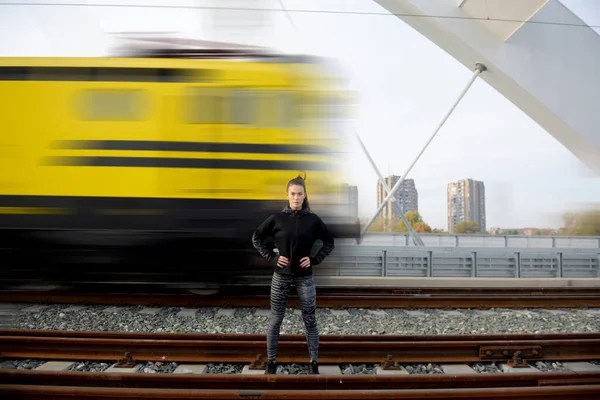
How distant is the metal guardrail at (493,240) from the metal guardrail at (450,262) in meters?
2.41

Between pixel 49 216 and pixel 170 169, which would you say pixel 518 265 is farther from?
pixel 49 216

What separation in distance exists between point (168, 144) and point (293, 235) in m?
2.86

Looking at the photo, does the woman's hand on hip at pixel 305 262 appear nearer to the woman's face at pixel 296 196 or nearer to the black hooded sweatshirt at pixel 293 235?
the black hooded sweatshirt at pixel 293 235

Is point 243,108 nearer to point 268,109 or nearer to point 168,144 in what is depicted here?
point 268,109

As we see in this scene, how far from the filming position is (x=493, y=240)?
11914mm

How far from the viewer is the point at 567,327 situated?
4539mm

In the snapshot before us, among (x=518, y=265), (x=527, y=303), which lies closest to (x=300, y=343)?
(x=527, y=303)

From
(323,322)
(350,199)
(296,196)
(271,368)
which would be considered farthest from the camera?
(350,199)

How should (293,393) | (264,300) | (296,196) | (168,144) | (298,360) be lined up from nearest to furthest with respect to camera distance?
(293,393) < (296,196) < (298,360) < (168,144) < (264,300)

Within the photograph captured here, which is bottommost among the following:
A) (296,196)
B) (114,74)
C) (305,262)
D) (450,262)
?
(450,262)

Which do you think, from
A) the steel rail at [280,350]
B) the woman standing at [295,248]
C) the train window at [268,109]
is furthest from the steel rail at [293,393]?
the train window at [268,109]

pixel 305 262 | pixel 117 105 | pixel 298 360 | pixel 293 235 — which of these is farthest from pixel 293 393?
pixel 117 105

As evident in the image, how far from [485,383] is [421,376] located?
52cm

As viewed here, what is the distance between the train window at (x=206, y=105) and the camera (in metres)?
4.80
